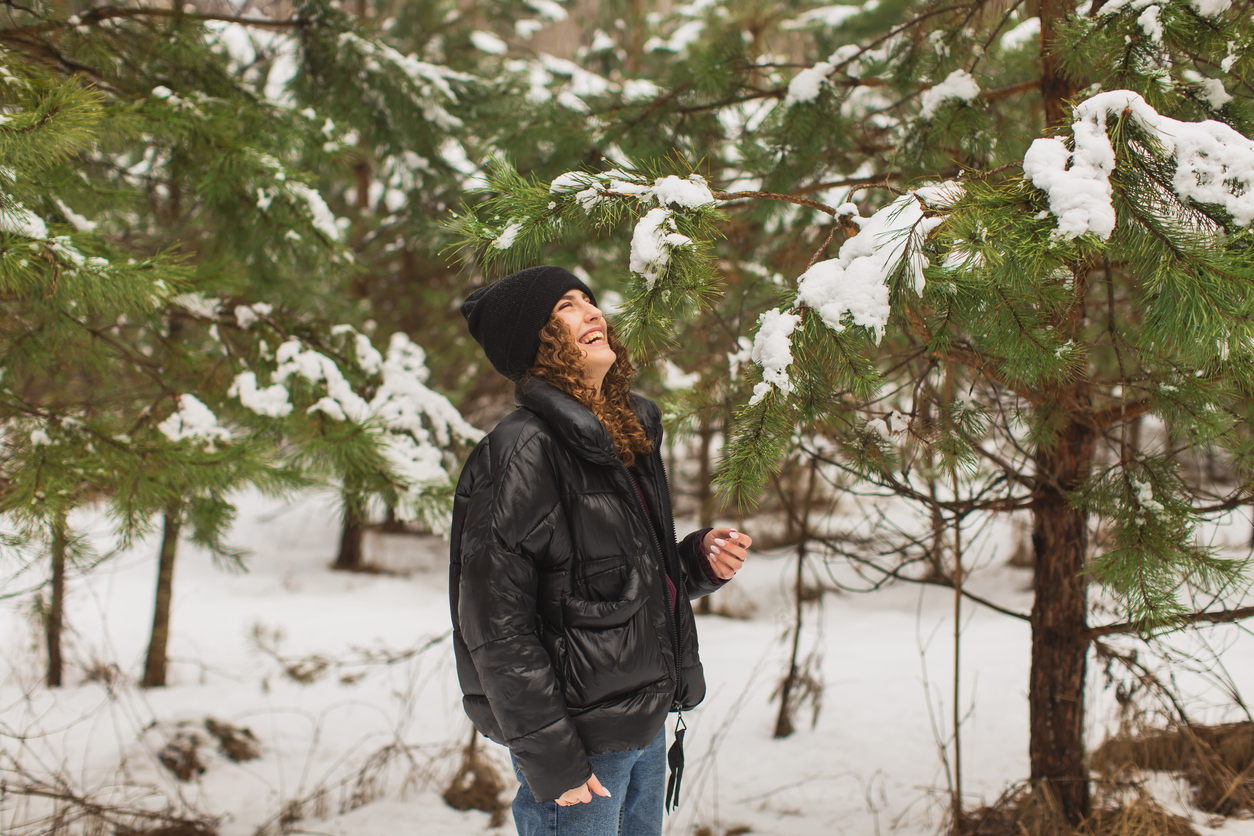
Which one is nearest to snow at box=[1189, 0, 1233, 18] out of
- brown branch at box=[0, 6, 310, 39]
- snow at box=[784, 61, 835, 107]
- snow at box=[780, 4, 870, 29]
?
snow at box=[784, 61, 835, 107]

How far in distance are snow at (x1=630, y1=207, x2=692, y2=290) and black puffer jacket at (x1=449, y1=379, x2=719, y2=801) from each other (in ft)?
1.15

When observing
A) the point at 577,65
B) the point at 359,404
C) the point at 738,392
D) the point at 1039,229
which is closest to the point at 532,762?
the point at 738,392

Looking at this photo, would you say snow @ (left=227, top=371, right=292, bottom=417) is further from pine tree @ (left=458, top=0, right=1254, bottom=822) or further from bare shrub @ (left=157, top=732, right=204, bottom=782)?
bare shrub @ (left=157, top=732, right=204, bottom=782)

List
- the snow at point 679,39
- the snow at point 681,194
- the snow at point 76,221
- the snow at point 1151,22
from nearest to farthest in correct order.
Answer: the snow at point 681,194
the snow at point 1151,22
the snow at point 76,221
the snow at point 679,39

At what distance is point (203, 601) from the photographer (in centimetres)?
727

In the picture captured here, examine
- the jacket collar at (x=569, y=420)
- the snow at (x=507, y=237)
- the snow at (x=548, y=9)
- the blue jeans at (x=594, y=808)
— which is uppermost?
the snow at (x=548, y=9)

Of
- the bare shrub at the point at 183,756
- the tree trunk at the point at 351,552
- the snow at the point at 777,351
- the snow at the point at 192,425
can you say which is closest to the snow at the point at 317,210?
the snow at the point at 192,425

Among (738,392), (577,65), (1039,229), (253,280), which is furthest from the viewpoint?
(577,65)

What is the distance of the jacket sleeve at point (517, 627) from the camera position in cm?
141

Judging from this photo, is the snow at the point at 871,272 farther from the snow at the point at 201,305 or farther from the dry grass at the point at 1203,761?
the snow at the point at 201,305

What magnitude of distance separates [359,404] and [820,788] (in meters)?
2.82

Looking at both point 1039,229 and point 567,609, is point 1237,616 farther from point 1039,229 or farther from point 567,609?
point 567,609

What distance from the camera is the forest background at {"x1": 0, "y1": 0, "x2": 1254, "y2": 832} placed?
48.3 inches

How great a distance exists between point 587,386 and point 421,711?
13.2 ft
